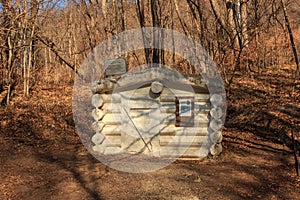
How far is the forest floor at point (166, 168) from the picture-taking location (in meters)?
6.11

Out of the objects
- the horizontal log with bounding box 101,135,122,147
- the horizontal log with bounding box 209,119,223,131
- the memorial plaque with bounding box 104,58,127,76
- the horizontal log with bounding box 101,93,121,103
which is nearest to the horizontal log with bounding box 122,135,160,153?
the horizontal log with bounding box 101,135,122,147

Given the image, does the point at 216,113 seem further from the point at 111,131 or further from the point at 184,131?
the point at 111,131

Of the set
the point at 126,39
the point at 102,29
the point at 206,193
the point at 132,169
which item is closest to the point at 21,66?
the point at 102,29

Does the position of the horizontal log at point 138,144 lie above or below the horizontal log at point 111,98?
below

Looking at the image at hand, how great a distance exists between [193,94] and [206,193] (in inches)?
121

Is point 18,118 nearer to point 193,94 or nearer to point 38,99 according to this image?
point 38,99

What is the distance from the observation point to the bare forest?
20.8ft

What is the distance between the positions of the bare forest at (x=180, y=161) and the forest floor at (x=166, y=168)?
0.07 ft

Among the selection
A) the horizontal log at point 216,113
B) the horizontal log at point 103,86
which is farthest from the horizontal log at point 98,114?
the horizontal log at point 216,113

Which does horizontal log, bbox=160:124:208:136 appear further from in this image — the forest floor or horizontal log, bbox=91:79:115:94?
horizontal log, bbox=91:79:115:94

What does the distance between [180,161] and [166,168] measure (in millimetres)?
826

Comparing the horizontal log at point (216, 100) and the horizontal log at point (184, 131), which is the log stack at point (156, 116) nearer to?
the horizontal log at point (184, 131)

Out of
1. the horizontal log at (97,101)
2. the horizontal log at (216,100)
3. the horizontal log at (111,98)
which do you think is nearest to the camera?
the horizontal log at (216,100)

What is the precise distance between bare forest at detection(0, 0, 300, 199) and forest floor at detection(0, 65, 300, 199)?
2 centimetres
